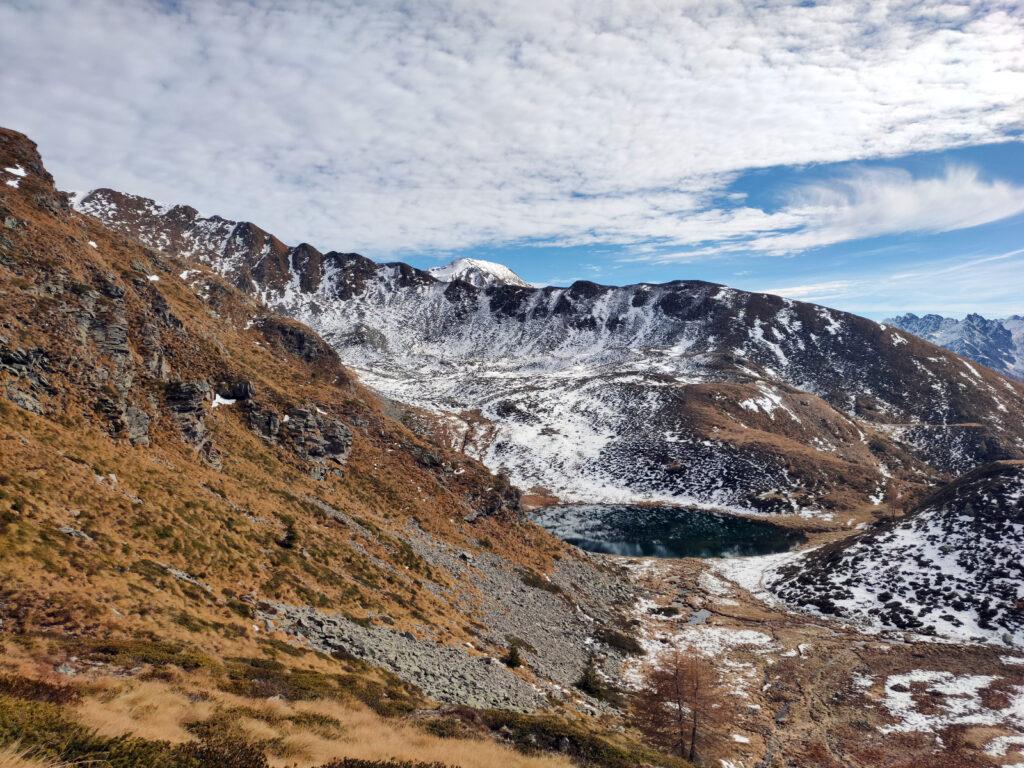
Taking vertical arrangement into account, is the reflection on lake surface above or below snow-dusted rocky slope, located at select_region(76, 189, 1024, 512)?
below

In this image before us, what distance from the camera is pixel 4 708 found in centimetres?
961

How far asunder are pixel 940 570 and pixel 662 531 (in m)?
44.5

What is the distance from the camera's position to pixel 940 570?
56469 mm

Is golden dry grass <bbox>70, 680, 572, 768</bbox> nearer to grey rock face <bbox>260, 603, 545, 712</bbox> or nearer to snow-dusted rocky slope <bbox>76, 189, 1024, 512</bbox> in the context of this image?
grey rock face <bbox>260, 603, 545, 712</bbox>

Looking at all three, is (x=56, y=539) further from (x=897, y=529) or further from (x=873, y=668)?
(x=897, y=529)

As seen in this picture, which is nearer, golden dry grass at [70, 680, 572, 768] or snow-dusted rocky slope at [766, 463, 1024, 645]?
golden dry grass at [70, 680, 572, 768]

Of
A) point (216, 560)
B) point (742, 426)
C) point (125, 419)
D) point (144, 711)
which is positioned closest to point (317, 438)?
point (125, 419)

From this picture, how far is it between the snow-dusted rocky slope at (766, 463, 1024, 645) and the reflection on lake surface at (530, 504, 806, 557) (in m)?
17.9

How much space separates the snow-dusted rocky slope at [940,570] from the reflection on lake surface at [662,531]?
17.9 meters

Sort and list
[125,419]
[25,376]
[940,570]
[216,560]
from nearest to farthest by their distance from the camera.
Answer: [216,560], [25,376], [125,419], [940,570]

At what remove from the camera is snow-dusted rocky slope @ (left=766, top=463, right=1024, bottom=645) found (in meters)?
49.4

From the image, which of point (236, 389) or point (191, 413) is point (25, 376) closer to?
point (191, 413)

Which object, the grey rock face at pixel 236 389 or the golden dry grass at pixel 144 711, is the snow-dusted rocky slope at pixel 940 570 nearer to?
the golden dry grass at pixel 144 711

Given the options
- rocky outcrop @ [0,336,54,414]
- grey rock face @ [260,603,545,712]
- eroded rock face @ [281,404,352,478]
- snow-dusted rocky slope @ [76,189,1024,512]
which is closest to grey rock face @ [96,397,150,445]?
rocky outcrop @ [0,336,54,414]
